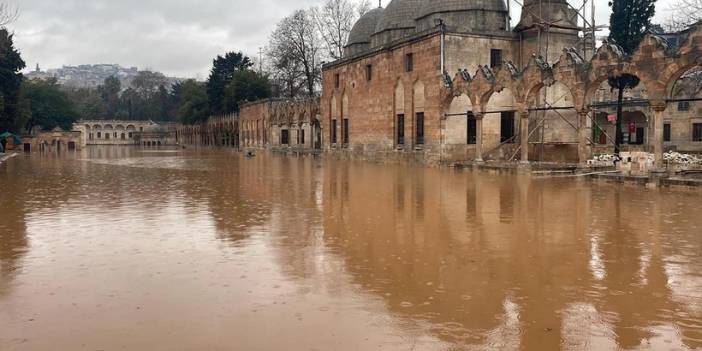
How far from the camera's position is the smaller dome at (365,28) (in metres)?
41.4

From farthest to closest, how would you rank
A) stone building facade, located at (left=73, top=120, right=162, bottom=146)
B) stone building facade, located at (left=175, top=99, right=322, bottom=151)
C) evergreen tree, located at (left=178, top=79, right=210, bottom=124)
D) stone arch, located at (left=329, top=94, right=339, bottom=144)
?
1. stone building facade, located at (left=73, top=120, right=162, bottom=146)
2. evergreen tree, located at (left=178, top=79, right=210, bottom=124)
3. stone building facade, located at (left=175, top=99, right=322, bottom=151)
4. stone arch, located at (left=329, top=94, right=339, bottom=144)

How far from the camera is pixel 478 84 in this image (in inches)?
995

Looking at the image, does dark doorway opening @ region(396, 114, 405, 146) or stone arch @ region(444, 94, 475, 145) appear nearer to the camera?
stone arch @ region(444, 94, 475, 145)

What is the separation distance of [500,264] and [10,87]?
50255 millimetres

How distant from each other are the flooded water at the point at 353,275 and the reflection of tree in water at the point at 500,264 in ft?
0.10

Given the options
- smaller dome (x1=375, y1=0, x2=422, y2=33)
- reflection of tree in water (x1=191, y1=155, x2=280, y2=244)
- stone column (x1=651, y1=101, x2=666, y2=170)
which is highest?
smaller dome (x1=375, y1=0, x2=422, y2=33)

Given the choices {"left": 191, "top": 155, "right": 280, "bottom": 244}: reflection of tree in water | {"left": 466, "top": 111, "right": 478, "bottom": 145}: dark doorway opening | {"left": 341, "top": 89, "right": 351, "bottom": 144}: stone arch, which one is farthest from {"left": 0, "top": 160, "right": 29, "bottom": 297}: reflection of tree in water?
{"left": 341, "top": 89, "right": 351, "bottom": 144}: stone arch

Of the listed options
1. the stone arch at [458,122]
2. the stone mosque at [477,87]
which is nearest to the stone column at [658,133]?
the stone mosque at [477,87]

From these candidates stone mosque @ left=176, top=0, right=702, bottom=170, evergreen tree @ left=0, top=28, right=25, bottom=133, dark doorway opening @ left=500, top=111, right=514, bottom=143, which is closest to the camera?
stone mosque @ left=176, top=0, right=702, bottom=170

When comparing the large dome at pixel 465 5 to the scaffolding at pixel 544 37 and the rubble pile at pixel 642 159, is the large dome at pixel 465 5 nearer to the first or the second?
the scaffolding at pixel 544 37

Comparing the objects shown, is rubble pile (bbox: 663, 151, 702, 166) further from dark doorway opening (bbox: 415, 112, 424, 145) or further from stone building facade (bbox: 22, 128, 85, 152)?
stone building facade (bbox: 22, 128, 85, 152)

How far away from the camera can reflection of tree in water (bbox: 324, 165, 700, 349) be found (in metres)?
5.03

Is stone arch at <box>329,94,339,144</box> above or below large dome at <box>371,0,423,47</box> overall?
below

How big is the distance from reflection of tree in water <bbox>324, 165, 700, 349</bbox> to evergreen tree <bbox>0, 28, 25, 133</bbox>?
42137mm
